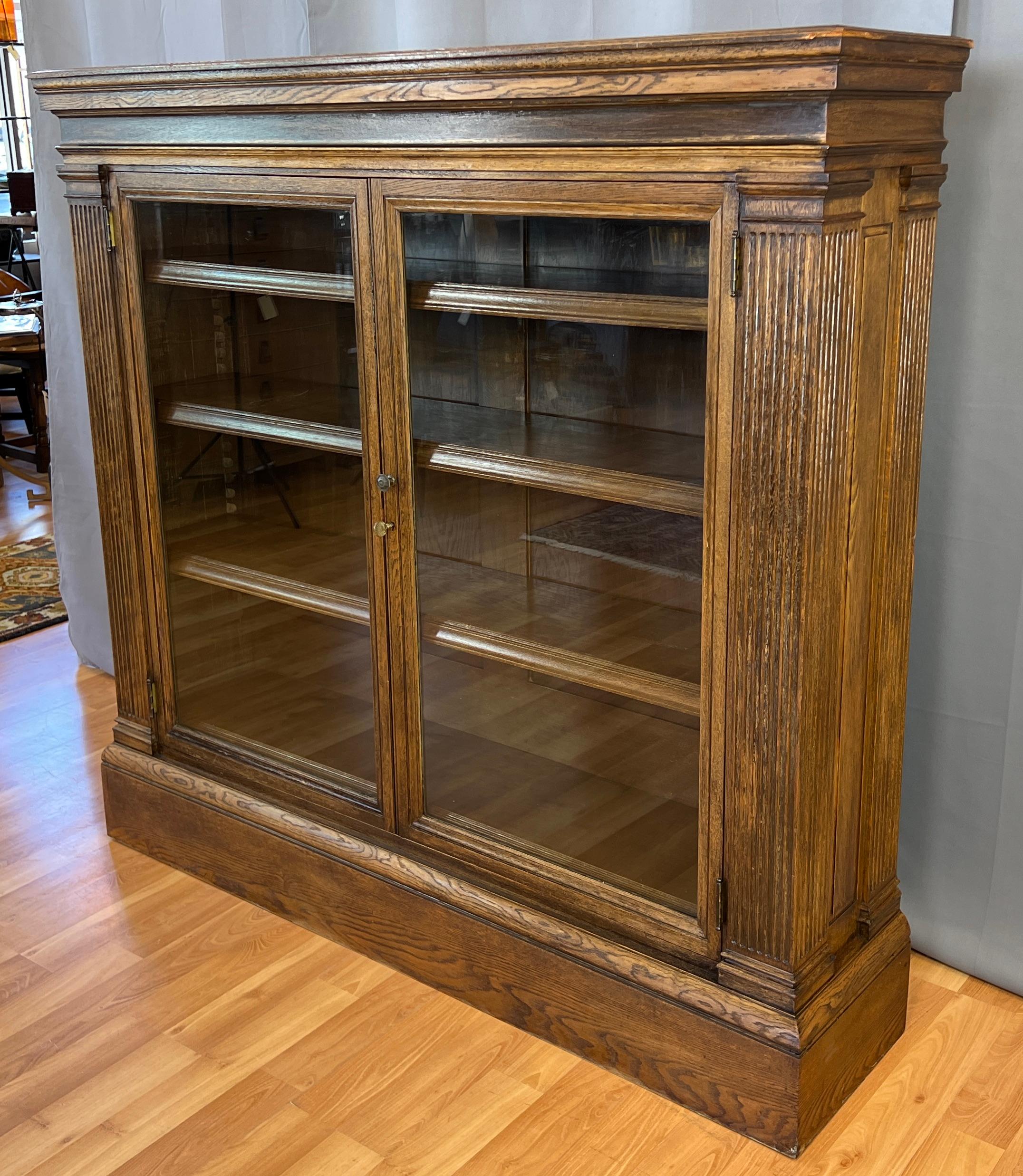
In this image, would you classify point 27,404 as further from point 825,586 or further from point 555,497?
point 825,586

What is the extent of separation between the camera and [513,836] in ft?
6.56

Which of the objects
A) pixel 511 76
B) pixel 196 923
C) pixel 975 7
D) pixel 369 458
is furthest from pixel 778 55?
pixel 196 923

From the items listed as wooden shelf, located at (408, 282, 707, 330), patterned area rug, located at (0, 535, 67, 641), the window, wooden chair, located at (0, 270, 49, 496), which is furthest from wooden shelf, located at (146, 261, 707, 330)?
the window

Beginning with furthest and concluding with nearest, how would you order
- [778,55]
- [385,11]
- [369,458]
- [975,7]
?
[385,11] → [369,458] → [975,7] → [778,55]

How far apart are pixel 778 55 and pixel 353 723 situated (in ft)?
4.05

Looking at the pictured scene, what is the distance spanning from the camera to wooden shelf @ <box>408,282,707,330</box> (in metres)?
1.63

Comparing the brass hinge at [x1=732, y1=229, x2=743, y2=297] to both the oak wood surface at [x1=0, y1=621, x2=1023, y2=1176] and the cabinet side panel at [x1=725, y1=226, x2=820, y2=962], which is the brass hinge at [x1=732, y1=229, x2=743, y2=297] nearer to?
the cabinet side panel at [x1=725, y1=226, x2=820, y2=962]

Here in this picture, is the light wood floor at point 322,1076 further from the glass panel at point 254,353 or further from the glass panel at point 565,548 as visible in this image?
the glass panel at point 254,353

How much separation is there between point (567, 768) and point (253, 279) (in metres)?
0.92

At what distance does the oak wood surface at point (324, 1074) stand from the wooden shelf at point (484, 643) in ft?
1.83

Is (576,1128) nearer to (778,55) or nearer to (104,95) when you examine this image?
(778,55)

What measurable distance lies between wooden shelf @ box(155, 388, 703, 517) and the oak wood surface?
33.0 inches

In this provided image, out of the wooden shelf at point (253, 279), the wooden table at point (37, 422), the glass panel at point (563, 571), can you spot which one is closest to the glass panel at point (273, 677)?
the glass panel at point (563, 571)

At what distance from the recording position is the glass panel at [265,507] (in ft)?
6.93
